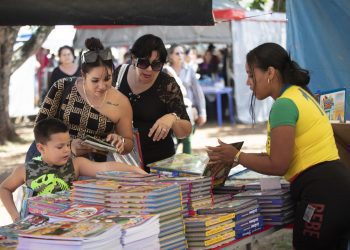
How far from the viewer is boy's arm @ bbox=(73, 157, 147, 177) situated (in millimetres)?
3824

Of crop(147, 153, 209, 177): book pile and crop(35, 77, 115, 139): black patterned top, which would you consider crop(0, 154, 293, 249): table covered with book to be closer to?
crop(147, 153, 209, 177): book pile

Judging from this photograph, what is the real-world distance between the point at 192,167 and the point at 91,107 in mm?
785

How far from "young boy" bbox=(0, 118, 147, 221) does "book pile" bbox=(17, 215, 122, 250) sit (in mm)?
921

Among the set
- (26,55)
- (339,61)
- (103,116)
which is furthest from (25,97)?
(103,116)

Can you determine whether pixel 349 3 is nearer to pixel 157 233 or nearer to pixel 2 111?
pixel 157 233

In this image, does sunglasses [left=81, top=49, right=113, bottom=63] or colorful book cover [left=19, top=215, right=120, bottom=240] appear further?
sunglasses [left=81, top=49, right=113, bottom=63]

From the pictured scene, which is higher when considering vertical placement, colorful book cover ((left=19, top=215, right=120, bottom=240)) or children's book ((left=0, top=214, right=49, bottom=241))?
colorful book cover ((left=19, top=215, right=120, bottom=240))

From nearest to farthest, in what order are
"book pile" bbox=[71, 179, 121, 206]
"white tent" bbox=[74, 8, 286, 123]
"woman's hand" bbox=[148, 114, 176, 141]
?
1. "book pile" bbox=[71, 179, 121, 206]
2. "woman's hand" bbox=[148, 114, 176, 141]
3. "white tent" bbox=[74, 8, 286, 123]

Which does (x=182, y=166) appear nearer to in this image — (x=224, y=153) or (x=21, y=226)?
(x=224, y=153)

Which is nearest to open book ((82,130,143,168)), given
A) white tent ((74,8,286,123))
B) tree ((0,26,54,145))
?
tree ((0,26,54,145))

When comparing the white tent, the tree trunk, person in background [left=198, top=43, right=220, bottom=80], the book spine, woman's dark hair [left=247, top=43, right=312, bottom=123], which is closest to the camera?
the book spine

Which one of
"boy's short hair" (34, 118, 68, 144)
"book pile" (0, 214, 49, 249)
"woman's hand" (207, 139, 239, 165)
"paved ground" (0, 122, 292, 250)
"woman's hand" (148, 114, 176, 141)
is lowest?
"paved ground" (0, 122, 292, 250)

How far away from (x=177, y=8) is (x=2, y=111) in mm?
9006

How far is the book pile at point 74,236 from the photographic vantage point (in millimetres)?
2549
